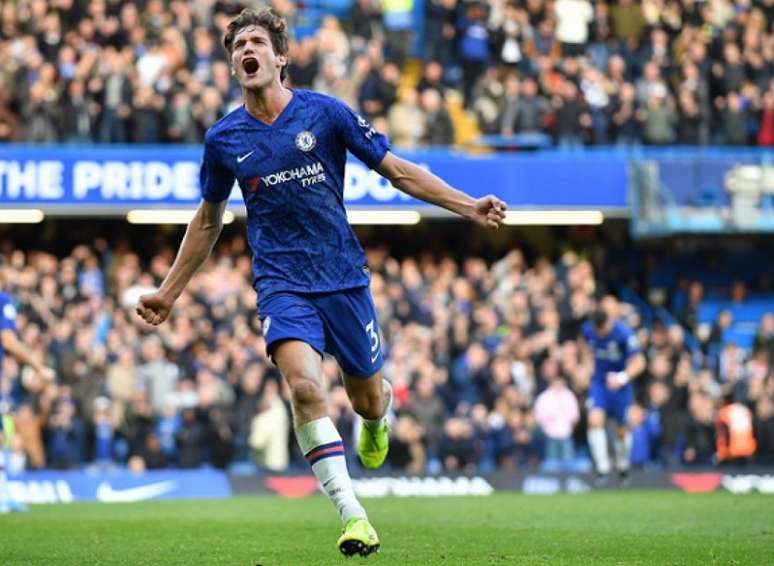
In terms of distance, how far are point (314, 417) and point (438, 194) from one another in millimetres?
1385

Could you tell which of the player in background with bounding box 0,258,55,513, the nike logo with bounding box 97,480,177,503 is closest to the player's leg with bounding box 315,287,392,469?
the player in background with bounding box 0,258,55,513

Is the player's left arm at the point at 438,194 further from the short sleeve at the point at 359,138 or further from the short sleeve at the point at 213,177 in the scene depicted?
the short sleeve at the point at 213,177

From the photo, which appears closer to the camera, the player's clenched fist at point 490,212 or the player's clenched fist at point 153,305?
the player's clenched fist at point 490,212

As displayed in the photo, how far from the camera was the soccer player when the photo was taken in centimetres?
926

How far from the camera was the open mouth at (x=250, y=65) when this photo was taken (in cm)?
930

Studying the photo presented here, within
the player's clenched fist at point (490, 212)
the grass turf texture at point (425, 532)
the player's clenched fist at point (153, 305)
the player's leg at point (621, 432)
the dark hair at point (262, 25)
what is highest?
the dark hair at point (262, 25)

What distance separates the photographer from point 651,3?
3092 cm

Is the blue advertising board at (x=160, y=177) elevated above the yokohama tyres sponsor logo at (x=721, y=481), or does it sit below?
above

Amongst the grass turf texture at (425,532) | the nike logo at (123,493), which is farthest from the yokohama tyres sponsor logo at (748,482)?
the nike logo at (123,493)

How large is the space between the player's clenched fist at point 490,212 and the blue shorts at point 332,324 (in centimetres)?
90

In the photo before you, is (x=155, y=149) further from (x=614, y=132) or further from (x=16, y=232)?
(x=614, y=132)

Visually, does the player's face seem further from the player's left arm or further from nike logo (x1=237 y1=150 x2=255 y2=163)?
the player's left arm

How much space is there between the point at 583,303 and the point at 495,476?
5021 mm

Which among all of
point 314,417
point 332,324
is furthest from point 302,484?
point 314,417
